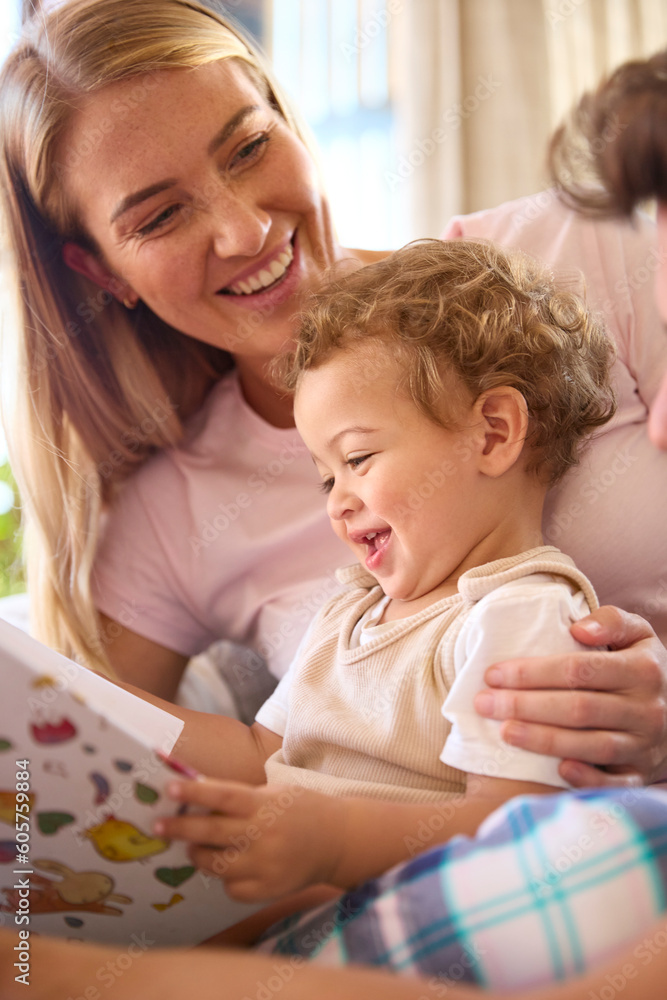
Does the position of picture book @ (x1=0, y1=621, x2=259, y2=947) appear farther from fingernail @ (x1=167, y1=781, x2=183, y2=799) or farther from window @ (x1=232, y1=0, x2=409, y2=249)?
window @ (x1=232, y1=0, x2=409, y2=249)

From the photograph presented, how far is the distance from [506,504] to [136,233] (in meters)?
0.68

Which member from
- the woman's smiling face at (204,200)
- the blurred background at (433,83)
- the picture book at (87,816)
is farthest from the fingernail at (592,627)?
the blurred background at (433,83)

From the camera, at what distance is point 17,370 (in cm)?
136

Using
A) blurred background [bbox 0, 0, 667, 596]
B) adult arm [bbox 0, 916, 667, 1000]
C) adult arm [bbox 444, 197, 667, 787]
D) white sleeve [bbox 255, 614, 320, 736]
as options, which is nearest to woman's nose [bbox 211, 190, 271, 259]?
adult arm [bbox 444, 197, 667, 787]

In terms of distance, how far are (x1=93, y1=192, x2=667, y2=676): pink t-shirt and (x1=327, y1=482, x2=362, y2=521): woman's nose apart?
0.26 metres

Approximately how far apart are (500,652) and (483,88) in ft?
A: 8.51

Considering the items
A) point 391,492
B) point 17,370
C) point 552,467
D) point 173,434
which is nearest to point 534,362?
point 552,467

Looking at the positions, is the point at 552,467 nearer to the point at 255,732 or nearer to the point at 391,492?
the point at 391,492

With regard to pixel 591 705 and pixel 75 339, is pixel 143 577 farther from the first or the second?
pixel 591 705

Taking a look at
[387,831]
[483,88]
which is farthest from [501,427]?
[483,88]

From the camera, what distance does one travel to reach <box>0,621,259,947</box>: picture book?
635mm

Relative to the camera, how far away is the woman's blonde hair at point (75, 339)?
3.97 feet

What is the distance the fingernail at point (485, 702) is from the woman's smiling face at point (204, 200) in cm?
65

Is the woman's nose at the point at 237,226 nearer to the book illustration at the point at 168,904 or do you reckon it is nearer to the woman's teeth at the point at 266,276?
the woman's teeth at the point at 266,276
